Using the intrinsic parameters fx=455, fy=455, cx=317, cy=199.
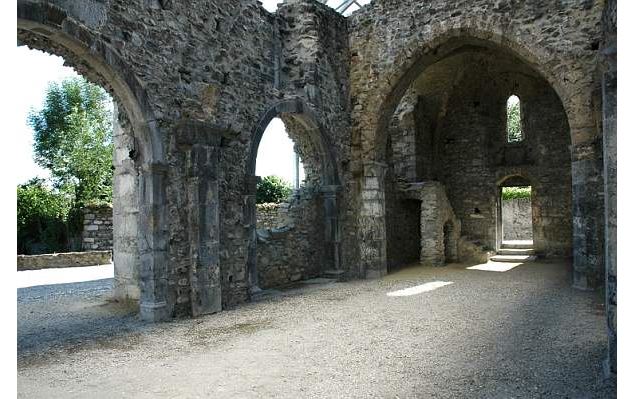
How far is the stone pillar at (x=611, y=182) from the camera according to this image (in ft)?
10.8

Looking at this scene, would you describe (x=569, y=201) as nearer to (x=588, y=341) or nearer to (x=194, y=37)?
(x=588, y=341)

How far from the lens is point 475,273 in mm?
10609

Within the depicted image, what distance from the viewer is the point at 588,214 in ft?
A: 26.4

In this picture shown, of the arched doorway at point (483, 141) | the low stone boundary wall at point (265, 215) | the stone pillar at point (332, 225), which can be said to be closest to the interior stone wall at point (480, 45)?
the stone pillar at point (332, 225)

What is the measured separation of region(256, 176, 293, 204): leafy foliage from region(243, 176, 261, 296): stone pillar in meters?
13.0

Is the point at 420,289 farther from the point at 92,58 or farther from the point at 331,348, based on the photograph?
the point at 92,58

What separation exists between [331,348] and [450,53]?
7.93m

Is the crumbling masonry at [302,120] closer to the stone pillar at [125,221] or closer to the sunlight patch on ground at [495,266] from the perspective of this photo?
the stone pillar at [125,221]

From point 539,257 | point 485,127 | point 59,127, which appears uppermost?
point 59,127

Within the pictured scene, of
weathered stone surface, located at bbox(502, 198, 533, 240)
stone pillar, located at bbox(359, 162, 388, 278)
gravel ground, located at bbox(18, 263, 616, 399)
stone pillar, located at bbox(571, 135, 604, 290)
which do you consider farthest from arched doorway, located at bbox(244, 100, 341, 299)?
weathered stone surface, located at bbox(502, 198, 533, 240)

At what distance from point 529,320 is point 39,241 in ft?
55.3

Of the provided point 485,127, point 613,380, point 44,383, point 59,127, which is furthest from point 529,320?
A: point 59,127

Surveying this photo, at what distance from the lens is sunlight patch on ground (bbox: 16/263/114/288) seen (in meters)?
10.3

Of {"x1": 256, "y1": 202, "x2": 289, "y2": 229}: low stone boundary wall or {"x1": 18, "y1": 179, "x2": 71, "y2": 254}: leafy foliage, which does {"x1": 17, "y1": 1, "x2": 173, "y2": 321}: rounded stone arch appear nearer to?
{"x1": 256, "y1": 202, "x2": 289, "y2": 229}: low stone boundary wall
